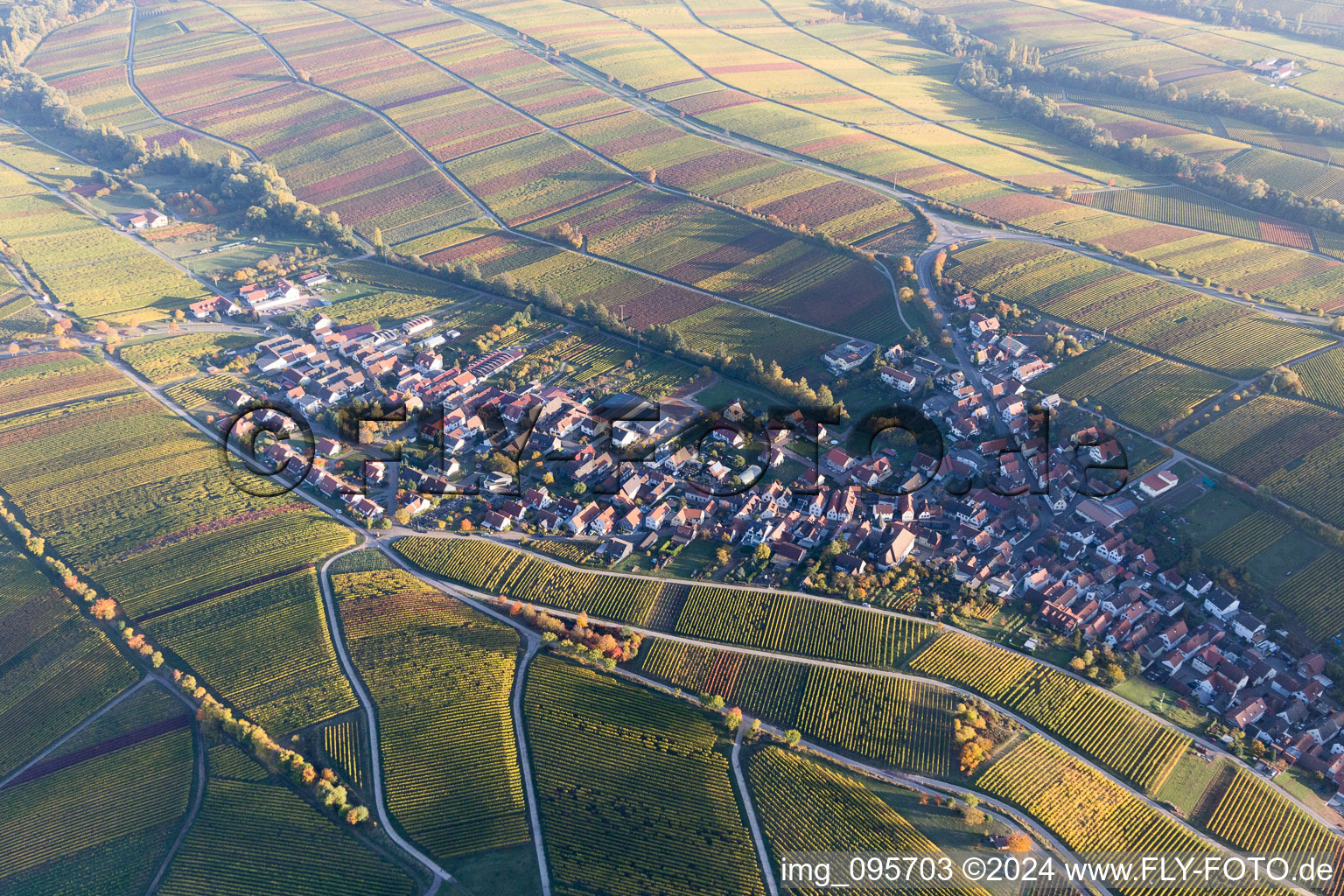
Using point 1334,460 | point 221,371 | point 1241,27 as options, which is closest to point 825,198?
point 1334,460

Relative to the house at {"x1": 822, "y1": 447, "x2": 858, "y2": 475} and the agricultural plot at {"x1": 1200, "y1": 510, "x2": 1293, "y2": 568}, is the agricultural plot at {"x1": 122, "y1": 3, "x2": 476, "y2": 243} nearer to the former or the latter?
the house at {"x1": 822, "y1": 447, "x2": 858, "y2": 475}

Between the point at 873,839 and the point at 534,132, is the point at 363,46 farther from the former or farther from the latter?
the point at 873,839

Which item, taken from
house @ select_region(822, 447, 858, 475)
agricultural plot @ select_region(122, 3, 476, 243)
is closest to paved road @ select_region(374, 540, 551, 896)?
house @ select_region(822, 447, 858, 475)

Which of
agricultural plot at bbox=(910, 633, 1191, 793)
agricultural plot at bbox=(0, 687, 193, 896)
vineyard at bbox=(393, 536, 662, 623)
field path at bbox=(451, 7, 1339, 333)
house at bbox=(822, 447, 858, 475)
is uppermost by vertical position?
field path at bbox=(451, 7, 1339, 333)

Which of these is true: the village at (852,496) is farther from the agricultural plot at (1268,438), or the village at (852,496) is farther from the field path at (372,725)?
the field path at (372,725)

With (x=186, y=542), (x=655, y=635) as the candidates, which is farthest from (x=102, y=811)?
(x=655, y=635)

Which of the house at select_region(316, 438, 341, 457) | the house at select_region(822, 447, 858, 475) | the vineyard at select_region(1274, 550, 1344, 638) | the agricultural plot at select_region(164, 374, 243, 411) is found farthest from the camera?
the agricultural plot at select_region(164, 374, 243, 411)

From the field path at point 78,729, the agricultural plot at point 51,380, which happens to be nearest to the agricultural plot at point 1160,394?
the field path at point 78,729
